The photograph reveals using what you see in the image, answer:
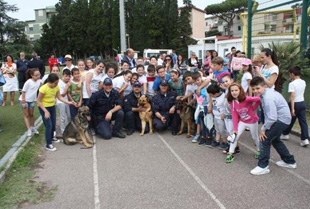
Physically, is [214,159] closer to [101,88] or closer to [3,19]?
[101,88]

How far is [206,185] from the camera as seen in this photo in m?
4.53

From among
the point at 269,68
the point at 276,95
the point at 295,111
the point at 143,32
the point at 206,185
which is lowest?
the point at 206,185

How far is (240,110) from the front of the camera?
532cm

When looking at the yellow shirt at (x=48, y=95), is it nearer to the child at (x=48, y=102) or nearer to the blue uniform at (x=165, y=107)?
the child at (x=48, y=102)

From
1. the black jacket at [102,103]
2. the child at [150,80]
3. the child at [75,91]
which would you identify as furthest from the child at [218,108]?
the child at [75,91]

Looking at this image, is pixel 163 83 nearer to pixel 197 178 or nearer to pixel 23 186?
pixel 197 178

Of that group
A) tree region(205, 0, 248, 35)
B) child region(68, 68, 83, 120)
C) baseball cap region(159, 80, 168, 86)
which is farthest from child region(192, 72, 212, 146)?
tree region(205, 0, 248, 35)

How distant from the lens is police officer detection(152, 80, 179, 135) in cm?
756

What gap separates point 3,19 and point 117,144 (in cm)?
4611

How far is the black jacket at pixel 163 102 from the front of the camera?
24.8 ft

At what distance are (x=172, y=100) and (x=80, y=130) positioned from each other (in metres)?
2.46

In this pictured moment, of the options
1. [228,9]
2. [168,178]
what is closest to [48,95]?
[168,178]

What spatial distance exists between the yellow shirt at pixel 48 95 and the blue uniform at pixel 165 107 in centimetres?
254

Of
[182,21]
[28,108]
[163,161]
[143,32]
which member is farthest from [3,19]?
[163,161]
